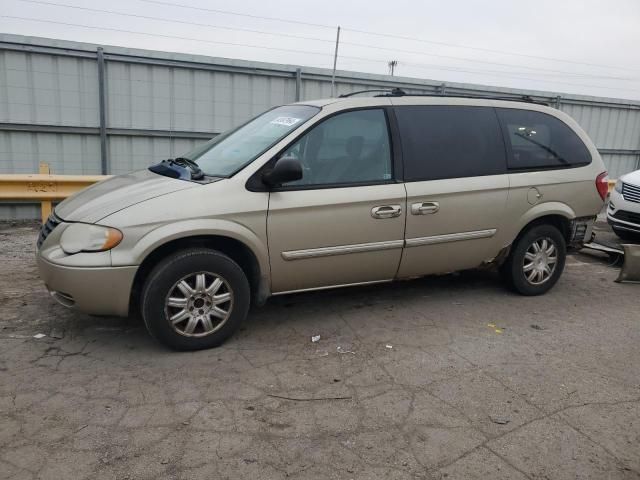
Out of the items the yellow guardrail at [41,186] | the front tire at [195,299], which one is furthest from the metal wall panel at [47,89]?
the front tire at [195,299]

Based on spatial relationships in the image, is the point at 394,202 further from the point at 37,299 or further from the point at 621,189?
the point at 621,189

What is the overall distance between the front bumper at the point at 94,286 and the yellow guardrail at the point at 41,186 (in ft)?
13.6

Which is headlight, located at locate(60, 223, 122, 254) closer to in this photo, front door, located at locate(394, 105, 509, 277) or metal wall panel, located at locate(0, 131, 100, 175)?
front door, located at locate(394, 105, 509, 277)

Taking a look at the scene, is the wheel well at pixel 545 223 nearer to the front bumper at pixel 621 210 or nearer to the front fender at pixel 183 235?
the front fender at pixel 183 235

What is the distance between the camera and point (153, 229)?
3.53 meters

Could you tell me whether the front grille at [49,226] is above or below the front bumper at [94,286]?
above

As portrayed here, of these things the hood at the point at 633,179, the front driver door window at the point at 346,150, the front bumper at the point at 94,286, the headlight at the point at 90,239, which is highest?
the front driver door window at the point at 346,150

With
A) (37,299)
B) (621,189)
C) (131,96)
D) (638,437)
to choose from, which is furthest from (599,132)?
(37,299)

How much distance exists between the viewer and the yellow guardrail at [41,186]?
716 cm

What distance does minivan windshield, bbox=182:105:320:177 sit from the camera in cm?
404

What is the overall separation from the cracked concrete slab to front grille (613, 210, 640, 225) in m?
2.99

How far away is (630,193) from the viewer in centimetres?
748

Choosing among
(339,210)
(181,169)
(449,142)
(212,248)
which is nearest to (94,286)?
(212,248)

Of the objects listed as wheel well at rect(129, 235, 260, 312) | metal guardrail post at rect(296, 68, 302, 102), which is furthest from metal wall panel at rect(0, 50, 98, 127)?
wheel well at rect(129, 235, 260, 312)
